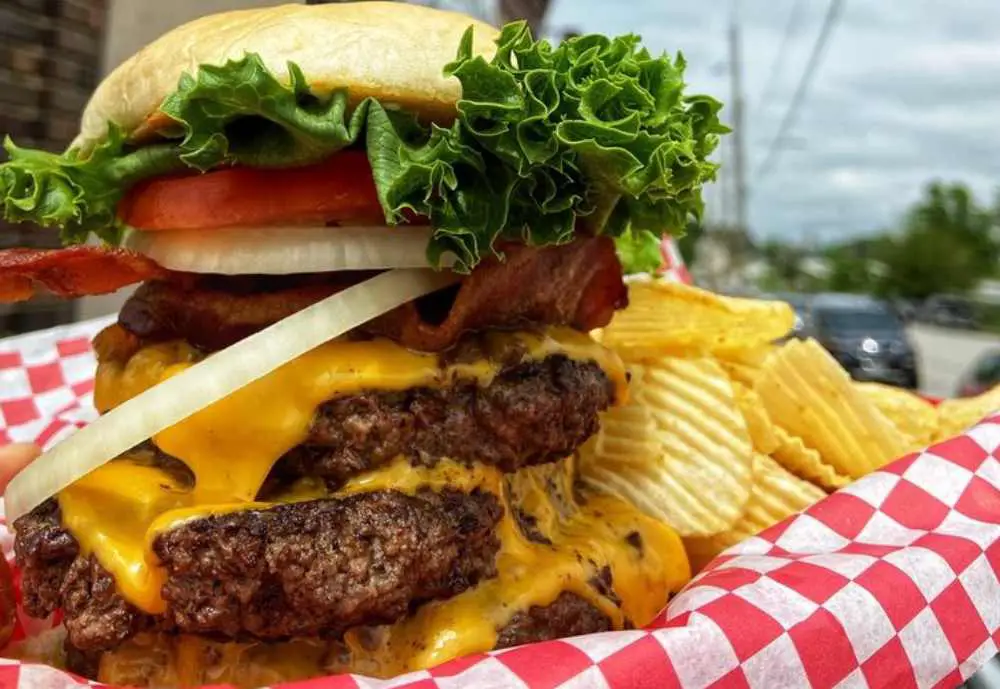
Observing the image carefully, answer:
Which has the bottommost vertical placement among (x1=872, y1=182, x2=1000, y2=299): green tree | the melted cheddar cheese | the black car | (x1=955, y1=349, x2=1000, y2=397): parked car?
(x1=872, y1=182, x2=1000, y2=299): green tree

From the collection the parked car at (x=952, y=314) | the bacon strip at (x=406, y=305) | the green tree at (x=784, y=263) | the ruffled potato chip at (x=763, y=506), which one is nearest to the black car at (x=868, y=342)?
the ruffled potato chip at (x=763, y=506)

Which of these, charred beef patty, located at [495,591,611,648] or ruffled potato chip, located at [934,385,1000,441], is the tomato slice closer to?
charred beef patty, located at [495,591,611,648]

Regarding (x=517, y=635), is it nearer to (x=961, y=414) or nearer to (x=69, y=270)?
(x=69, y=270)

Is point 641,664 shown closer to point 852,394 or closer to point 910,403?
point 852,394

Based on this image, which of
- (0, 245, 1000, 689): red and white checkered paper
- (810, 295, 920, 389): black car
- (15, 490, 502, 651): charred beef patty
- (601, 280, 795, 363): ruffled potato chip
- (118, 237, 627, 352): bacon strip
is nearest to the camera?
(0, 245, 1000, 689): red and white checkered paper

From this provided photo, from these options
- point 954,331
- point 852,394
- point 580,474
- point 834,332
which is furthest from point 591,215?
point 954,331

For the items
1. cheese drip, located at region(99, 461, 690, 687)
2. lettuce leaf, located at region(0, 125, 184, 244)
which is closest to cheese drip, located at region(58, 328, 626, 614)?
cheese drip, located at region(99, 461, 690, 687)
